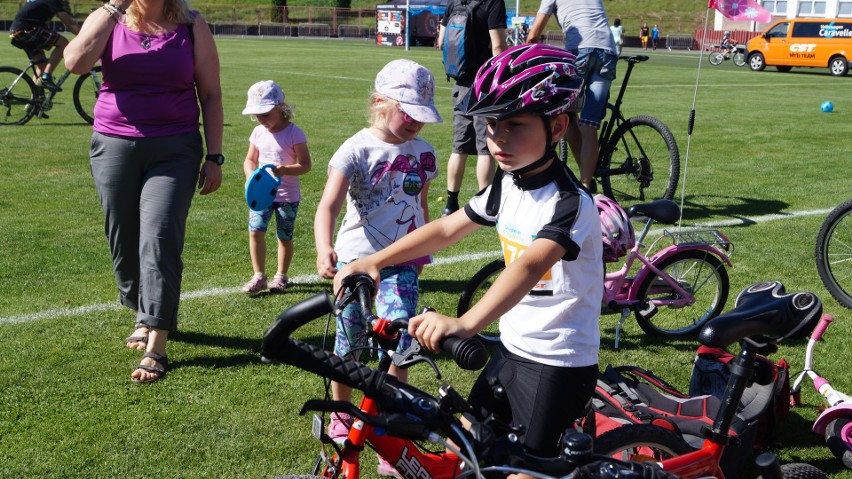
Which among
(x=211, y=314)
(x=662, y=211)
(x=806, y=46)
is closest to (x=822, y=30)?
(x=806, y=46)

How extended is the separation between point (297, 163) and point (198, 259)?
1.39 meters

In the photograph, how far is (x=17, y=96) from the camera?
14039 mm

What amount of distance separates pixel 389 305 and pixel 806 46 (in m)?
34.5

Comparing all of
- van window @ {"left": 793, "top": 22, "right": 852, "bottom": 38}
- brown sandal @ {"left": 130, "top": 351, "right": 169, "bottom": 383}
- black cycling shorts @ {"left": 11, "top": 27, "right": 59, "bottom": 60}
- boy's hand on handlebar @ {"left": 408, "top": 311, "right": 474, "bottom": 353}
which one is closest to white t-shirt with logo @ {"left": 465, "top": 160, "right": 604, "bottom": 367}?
boy's hand on handlebar @ {"left": 408, "top": 311, "right": 474, "bottom": 353}

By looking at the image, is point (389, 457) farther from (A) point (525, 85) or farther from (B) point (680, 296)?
A: (B) point (680, 296)

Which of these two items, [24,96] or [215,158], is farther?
[24,96]

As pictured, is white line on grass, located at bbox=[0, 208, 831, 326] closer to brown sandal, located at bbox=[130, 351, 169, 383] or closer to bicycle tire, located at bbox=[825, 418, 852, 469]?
brown sandal, located at bbox=[130, 351, 169, 383]

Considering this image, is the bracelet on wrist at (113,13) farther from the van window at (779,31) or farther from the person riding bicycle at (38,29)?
the van window at (779,31)

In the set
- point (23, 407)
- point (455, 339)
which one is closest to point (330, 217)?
point (455, 339)

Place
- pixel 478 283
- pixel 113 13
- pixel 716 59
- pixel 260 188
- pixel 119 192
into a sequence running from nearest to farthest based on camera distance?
1. pixel 113 13
2. pixel 119 192
3. pixel 478 283
4. pixel 260 188
5. pixel 716 59

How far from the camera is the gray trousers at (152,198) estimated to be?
15.7 feet

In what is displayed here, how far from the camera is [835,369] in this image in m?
5.06

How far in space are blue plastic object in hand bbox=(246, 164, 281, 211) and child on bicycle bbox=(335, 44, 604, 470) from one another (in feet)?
10.0

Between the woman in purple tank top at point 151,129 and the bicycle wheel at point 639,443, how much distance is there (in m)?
2.68
